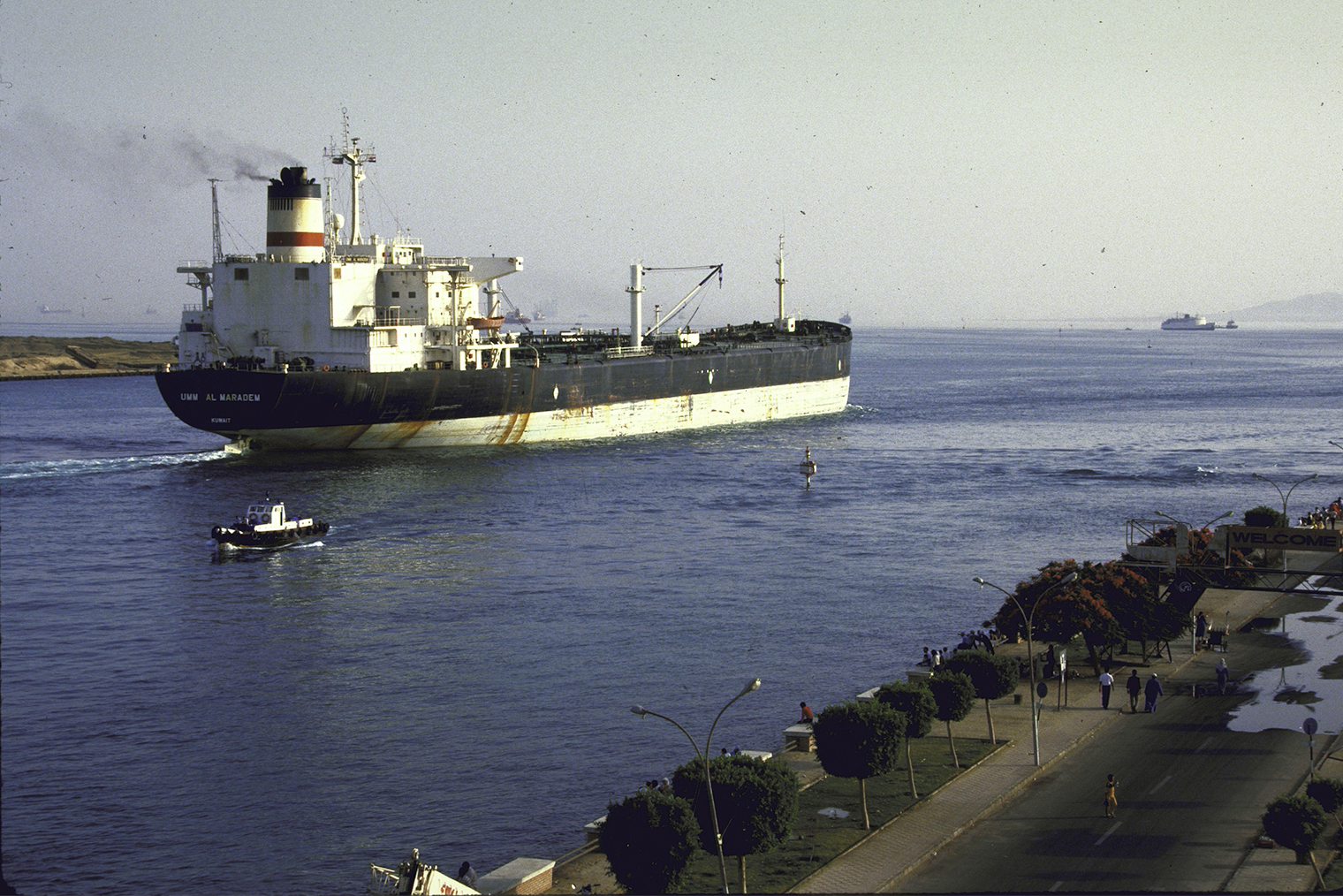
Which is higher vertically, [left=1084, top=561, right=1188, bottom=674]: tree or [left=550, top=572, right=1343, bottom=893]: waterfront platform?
[left=1084, top=561, right=1188, bottom=674]: tree

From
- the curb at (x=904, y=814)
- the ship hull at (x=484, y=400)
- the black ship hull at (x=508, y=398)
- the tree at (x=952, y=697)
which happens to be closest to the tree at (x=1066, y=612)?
the tree at (x=952, y=697)

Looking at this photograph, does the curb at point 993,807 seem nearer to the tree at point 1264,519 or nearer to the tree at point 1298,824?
the tree at point 1298,824

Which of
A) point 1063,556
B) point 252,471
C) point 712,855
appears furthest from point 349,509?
point 712,855

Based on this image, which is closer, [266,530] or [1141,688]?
[1141,688]

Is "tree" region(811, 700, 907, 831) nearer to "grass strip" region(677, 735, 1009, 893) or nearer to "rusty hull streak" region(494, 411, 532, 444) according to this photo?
"grass strip" region(677, 735, 1009, 893)

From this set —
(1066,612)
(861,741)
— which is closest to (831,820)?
(861,741)

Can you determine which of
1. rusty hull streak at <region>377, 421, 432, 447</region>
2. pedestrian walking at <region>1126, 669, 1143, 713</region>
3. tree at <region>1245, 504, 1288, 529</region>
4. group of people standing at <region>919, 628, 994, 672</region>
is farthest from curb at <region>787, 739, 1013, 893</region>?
rusty hull streak at <region>377, 421, 432, 447</region>

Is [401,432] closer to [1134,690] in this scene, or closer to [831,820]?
[1134,690]
